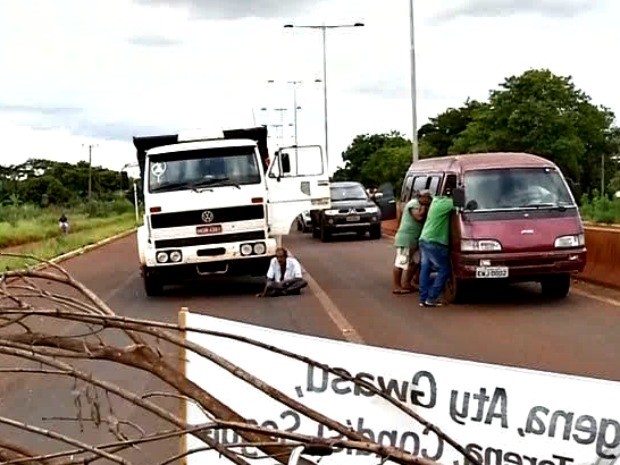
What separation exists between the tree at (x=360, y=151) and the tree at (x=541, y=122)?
37.8 m

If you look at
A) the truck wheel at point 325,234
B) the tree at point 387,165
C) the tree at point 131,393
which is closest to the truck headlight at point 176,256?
the tree at point 131,393

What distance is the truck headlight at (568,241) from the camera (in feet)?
48.8

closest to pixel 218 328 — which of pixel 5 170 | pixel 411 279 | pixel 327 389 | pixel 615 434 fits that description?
pixel 327 389

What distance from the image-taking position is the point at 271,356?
4727 mm

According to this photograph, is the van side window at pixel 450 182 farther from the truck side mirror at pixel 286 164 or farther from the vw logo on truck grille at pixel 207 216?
the vw logo on truck grille at pixel 207 216

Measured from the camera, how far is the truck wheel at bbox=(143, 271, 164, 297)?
1803cm

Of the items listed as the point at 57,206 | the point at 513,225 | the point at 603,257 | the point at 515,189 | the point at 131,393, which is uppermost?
the point at 515,189

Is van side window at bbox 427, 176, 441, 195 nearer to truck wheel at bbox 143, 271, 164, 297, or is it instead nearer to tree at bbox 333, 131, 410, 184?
truck wheel at bbox 143, 271, 164, 297

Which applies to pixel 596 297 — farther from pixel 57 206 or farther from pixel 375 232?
pixel 57 206

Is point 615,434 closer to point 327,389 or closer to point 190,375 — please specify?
point 327,389

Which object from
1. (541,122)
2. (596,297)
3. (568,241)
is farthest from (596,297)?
(541,122)

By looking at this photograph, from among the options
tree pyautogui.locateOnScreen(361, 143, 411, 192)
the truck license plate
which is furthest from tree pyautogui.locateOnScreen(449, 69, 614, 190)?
the truck license plate

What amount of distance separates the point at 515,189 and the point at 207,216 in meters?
4.94

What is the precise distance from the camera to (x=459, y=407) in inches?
164
